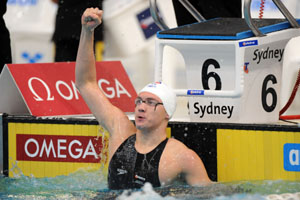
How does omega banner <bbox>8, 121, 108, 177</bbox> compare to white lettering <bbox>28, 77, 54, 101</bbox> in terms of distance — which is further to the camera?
white lettering <bbox>28, 77, 54, 101</bbox>

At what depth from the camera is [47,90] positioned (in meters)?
4.55

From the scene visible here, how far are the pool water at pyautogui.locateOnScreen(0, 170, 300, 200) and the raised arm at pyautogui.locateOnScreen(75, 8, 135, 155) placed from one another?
279 millimetres

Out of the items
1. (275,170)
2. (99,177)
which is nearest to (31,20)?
(99,177)

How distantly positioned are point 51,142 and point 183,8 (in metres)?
1.07

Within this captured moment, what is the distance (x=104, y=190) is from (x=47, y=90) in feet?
2.89

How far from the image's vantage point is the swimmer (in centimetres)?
375

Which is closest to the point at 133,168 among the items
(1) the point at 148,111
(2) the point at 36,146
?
(1) the point at 148,111

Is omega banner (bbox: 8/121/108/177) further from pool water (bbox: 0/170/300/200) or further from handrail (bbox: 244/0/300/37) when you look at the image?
handrail (bbox: 244/0/300/37)

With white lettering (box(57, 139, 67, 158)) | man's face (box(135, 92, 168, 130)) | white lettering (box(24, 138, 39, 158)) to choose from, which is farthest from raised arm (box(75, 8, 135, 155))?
white lettering (box(24, 138, 39, 158))

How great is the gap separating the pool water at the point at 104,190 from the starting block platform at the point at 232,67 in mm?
362

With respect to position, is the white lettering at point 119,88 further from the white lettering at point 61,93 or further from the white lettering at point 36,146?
the white lettering at point 36,146

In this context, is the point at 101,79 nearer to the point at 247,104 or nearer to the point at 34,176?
the point at 34,176

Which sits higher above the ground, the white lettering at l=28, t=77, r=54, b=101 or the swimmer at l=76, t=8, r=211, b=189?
the white lettering at l=28, t=77, r=54, b=101

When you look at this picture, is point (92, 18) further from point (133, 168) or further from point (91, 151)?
point (91, 151)
